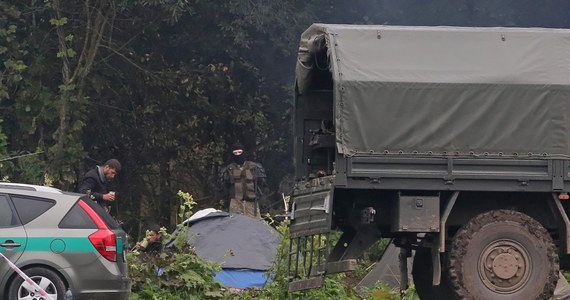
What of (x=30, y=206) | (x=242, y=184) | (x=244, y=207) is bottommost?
(x=30, y=206)

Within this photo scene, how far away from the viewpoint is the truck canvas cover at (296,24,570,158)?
11609mm

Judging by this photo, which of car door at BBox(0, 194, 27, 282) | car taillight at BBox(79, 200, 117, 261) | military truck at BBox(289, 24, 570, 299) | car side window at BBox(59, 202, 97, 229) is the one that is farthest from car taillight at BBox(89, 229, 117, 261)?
military truck at BBox(289, 24, 570, 299)

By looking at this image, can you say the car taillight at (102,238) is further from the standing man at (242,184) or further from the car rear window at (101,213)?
the standing man at (242,184)

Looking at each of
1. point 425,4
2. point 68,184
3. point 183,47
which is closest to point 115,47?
point 183,47

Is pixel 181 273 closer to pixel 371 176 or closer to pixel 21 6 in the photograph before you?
pixel 371 176

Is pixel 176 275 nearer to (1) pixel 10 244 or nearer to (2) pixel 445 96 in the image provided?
(1) pixel 10 244

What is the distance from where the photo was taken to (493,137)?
38.3 feet

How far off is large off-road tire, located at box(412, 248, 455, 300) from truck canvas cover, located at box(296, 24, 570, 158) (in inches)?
62.8

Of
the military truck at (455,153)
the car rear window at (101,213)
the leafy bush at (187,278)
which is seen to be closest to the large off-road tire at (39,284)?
the car rear window at (101,213)

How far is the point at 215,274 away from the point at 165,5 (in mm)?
6745

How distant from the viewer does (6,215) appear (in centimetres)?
1168

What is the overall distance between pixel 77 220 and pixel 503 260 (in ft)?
14.1

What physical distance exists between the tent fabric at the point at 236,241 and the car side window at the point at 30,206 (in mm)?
3143

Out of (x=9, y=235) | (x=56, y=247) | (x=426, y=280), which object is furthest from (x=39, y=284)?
(x=426, y=280)
